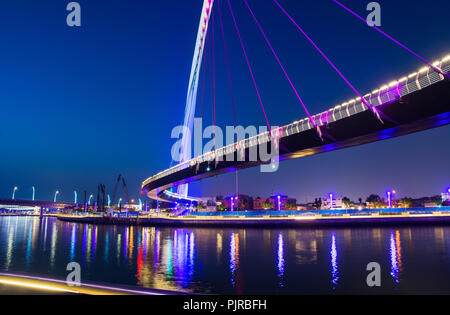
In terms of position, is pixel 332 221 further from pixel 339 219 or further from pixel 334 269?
pixel 334 269

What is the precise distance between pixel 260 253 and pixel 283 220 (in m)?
34.4

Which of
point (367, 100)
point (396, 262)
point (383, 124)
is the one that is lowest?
point (396, 262)

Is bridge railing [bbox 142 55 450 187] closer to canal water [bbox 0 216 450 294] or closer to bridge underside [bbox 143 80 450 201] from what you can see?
bridge underside [bbox 143 80 450 201]

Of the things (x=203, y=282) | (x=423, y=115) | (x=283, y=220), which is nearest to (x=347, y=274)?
(x=203, y=282)

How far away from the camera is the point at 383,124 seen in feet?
82.7

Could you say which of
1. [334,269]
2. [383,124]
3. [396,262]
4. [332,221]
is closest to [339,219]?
[332,221]

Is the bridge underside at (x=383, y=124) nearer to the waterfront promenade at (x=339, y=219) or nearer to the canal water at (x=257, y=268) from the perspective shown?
the canal water at (x=257, y=268)

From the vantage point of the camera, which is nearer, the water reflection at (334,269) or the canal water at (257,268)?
the canal water at (257,268)

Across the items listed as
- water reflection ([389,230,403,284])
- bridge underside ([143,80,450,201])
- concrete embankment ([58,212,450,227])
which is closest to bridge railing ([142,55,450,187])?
bridge underside ([143,80,450,201])

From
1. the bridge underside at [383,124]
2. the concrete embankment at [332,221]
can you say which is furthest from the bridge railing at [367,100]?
the concrete embankment at [332,221]

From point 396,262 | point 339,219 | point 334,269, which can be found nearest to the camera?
point 334,269

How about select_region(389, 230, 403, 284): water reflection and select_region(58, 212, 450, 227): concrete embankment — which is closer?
select_region(389, 230, 403, 284): water reflection

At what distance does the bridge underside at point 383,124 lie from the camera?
22.0 metres

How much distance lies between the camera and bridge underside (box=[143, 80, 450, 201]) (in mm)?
22000
